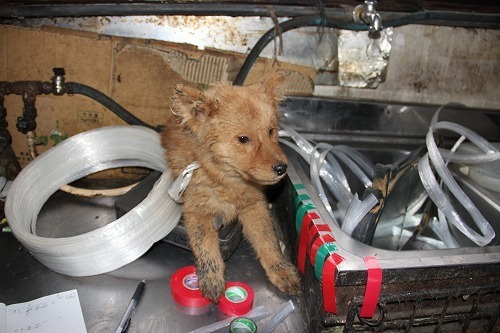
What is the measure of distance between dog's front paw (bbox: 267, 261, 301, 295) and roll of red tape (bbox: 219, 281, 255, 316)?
110 millimetres

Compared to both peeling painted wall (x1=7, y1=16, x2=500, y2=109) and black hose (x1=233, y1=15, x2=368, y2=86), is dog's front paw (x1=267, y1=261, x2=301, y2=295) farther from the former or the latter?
peeling painted wall (x1=7, y1=16, x2=500, y2=109)

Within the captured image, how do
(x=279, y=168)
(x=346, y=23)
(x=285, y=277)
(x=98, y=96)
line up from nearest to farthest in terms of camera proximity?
1. (x=279, y=168)
2. (x=285, y=277)
3. (x=98, y=96)
4. (x=346, y=23)

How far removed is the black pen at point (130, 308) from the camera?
1329 mm

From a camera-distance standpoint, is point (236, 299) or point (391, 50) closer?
point (236, 299)

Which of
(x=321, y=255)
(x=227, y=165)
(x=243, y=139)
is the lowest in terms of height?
(x=321, y=255)

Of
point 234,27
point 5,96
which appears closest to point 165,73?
point 234,27

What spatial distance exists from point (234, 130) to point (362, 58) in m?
1.21

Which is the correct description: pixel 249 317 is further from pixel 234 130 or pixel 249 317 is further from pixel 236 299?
pixel 234 130

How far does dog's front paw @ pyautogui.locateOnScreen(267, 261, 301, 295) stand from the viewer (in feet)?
5.06

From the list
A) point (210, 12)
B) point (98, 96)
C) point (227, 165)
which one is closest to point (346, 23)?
point (210, 12)

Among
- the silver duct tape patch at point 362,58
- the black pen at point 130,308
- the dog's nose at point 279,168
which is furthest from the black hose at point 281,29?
the black pen at point 130,308

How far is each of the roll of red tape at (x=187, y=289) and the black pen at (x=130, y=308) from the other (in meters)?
0.11

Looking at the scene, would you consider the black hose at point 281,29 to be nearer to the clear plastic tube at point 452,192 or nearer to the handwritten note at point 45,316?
the clear plastic tube at point 452,192

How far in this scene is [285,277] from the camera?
5.13 ft
